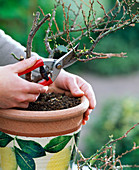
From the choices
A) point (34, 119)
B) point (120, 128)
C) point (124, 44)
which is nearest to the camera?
point (34, 119)

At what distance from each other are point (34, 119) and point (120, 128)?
1416 mm

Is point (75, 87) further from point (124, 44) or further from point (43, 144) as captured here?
point (124, 44)

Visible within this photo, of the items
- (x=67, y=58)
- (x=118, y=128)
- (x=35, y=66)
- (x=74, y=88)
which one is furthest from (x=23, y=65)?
(x=118, y=128)

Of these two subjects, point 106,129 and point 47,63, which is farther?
point 106,129

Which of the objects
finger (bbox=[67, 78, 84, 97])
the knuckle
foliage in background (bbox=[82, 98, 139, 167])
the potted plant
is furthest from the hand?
foliage in background (bbox=[82, 98, 139, 167])

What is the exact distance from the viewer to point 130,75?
427 centimetres

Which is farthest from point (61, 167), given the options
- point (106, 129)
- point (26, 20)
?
point (26, 20)

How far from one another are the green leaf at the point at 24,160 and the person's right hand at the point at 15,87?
16 cm

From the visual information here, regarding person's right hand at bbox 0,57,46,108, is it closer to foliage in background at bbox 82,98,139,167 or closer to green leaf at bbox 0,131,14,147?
green leaf at bbox 0,131,14,147

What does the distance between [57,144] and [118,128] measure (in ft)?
4.35

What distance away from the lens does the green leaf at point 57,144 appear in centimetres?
89

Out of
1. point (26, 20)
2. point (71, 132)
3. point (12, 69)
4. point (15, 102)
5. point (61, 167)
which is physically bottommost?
point (61, 167)

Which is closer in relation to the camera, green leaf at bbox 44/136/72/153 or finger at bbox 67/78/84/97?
green leaf at bbox 44/136/72/153

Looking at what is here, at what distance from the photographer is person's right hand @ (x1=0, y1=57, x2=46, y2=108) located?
2.71 ft
